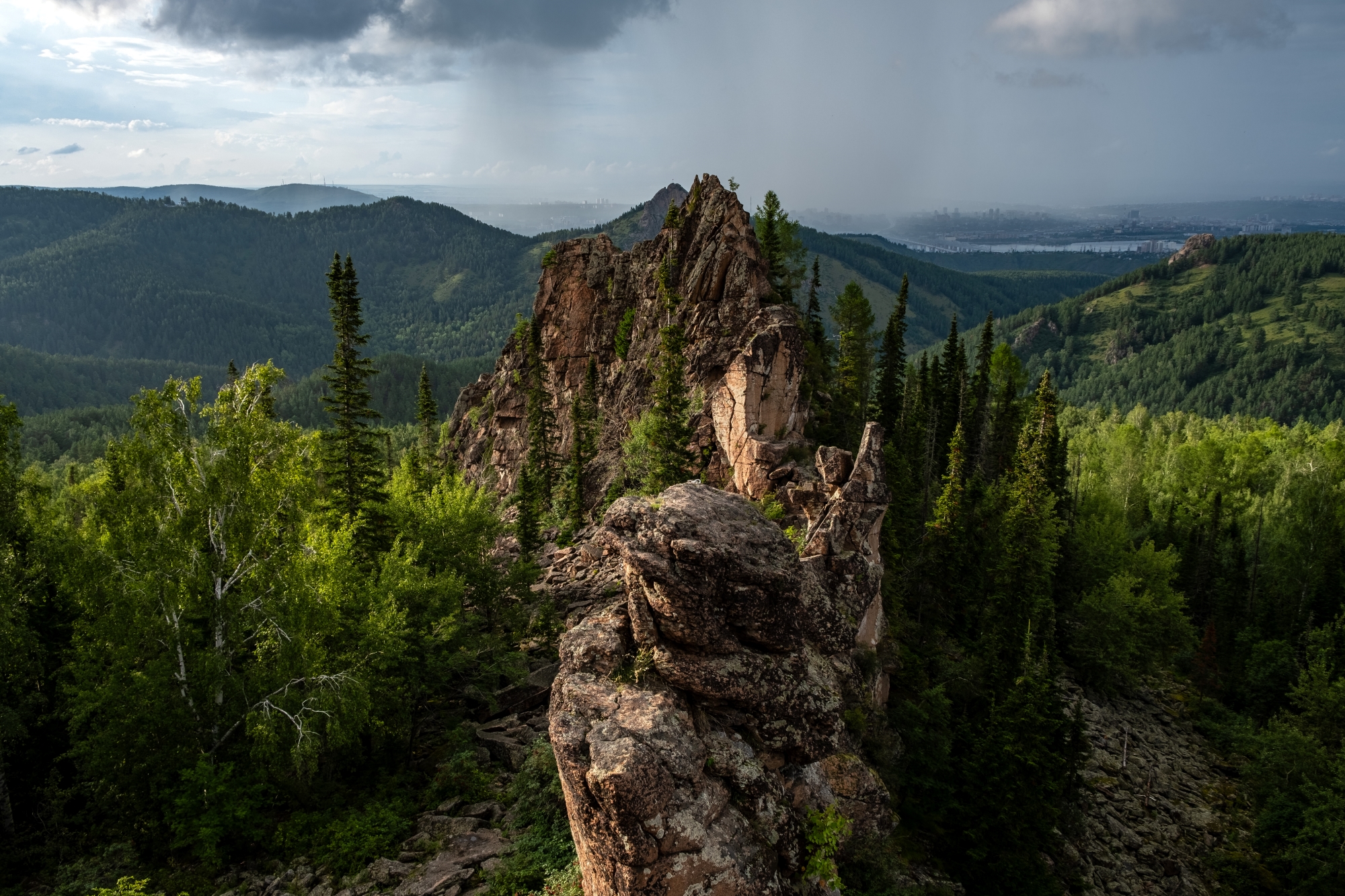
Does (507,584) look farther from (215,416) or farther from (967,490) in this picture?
(967,490)

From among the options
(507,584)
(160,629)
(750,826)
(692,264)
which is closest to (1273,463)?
(692,264)

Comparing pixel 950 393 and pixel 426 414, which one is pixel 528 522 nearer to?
pixel 426 414

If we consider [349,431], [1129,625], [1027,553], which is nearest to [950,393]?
[1027,553]

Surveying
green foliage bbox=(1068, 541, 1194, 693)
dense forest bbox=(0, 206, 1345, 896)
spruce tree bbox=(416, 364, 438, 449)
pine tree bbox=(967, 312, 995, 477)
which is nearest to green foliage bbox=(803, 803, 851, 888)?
dense forest bbox=(0, 206, 1345, 896)

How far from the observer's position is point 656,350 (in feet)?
199

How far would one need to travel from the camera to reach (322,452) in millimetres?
34562

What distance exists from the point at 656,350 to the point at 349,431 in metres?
29.4

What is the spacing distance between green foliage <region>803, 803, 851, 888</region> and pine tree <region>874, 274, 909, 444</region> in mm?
49214

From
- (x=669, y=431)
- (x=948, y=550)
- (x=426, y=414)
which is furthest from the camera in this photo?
(x=426, y=414)

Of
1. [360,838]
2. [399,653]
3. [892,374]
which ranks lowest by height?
[360,838]

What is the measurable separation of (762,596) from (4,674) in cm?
2599

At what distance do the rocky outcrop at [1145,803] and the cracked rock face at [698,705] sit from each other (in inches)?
1200

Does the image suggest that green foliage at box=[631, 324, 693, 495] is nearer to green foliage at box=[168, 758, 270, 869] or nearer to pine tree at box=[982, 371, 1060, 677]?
pine tree at box=[982, 371, 1060, 677]

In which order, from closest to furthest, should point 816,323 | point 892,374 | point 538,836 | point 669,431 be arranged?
1. point 538,836
2. point 669,431
3. point 816,323
4. point 892,374
